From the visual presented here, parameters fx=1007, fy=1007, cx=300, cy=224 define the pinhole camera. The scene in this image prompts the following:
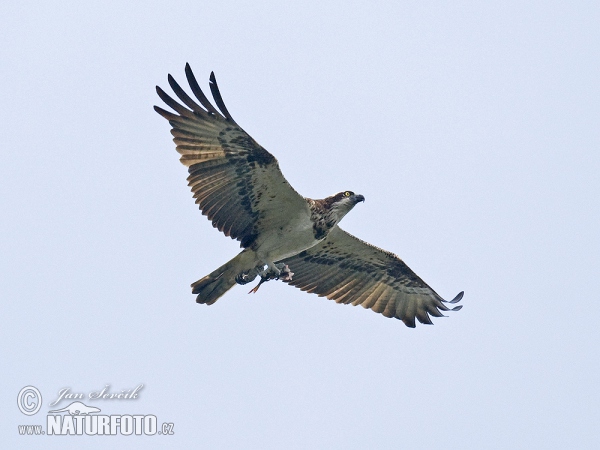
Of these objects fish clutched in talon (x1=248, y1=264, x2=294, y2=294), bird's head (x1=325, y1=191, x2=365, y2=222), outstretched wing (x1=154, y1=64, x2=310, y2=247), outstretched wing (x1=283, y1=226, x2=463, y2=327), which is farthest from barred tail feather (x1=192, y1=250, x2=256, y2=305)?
outstretched wing (x1=283, y1=226, x2=463, y2=327)

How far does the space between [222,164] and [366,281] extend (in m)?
4.14

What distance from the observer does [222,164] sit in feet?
51.8

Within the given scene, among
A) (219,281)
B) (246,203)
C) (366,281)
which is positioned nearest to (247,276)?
(219,281)

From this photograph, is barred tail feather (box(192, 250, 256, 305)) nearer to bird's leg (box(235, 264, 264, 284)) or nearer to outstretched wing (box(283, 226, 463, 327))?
bird's leg (box(235, 264, 264, 284))

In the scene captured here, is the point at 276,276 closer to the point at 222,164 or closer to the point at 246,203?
the point at 246,203

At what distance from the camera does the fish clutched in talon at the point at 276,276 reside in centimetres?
1655

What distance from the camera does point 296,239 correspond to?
16.5 metres

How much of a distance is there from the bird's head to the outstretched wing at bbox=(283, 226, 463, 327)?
159 cm

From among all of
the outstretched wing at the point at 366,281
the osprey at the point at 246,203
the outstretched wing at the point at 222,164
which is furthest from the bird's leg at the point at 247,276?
the outstretched wing at the point at 366,281

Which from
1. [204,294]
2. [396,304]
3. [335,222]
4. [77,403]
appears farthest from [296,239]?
[77,403]

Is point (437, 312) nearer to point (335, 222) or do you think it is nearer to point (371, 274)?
point (371, 274)

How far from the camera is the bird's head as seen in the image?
1622cm

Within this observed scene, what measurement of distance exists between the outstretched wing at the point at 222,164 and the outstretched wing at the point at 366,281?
1993mm

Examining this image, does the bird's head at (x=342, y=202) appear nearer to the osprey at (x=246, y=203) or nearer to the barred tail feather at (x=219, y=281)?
the osprey at (x=246, y=203)
